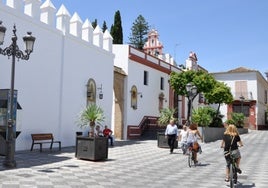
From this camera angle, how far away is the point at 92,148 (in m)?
12.5

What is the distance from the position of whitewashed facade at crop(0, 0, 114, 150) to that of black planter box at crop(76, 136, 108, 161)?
126 inches

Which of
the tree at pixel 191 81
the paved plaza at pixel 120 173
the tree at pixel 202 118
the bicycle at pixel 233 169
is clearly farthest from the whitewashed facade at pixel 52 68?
the tree at pixel 191 81

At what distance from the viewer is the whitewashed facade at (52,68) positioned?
14.6 metres

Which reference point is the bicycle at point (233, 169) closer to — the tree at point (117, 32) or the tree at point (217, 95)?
the tree at point (217, 95)

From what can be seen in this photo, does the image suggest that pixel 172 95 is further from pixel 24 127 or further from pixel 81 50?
pixel 24 127

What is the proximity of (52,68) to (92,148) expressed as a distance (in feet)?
18.2

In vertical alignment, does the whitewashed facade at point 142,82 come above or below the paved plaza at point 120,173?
above

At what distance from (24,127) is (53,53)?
3821 mm

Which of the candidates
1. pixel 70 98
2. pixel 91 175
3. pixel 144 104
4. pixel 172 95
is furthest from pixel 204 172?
pixel 172 95

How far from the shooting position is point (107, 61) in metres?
21.5

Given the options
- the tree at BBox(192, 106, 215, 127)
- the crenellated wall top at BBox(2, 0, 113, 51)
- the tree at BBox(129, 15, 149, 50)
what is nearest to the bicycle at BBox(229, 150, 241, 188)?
the crenellated wall top at BBox(2, 0, 113, 51)

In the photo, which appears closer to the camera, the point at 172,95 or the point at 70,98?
the point at 70,98

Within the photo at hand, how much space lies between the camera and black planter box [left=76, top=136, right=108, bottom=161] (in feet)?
40.9

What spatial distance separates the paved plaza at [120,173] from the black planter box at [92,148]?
25cm
